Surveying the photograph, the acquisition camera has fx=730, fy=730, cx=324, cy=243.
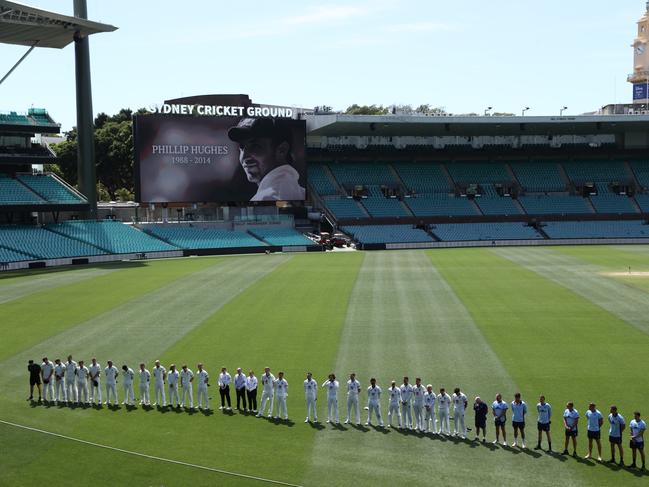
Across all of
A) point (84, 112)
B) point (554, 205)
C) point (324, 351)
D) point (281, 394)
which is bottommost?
point (324, 351)

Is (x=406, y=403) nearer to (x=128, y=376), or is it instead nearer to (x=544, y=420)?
(x=544, y=420)

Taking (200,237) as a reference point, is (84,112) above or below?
above

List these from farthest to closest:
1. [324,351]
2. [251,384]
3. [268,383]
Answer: [324,351] → [251,384] → [268,383]

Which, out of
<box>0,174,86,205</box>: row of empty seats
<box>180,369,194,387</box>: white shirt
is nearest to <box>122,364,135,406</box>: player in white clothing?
<box>180,369,194,387</box>: white shirt

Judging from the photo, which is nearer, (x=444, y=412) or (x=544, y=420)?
(x=544, y=420)

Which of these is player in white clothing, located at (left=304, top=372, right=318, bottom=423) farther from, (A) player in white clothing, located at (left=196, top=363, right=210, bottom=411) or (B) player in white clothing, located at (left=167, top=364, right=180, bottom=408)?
(B) player in white clothing, located at (left=167, top=364, right=180, bottom=408)

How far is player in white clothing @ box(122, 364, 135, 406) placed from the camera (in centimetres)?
2030

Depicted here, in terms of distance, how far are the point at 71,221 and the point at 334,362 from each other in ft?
166

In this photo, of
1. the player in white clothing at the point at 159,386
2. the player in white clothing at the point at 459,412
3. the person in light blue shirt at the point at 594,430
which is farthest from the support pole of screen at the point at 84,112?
the person in light blue shirt at the point at 594,430

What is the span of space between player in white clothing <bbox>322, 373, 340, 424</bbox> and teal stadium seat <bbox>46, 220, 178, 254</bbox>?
49139 mm

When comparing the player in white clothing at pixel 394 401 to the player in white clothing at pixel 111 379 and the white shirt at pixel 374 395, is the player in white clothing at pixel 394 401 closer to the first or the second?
the white shirt at pixel 374 395

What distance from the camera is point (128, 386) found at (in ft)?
67.5

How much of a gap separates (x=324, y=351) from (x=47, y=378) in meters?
9.49

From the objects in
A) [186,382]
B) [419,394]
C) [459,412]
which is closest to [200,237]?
[186,382]
